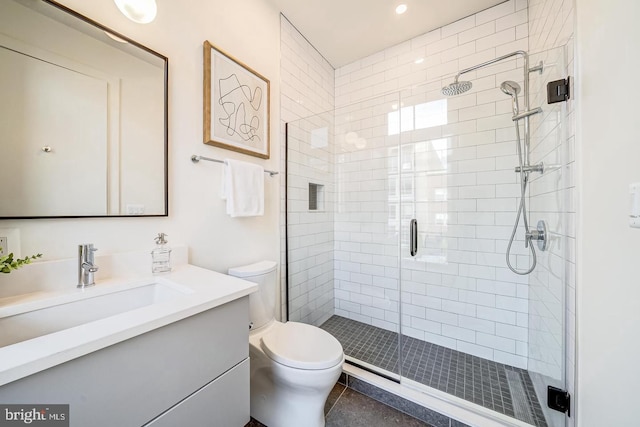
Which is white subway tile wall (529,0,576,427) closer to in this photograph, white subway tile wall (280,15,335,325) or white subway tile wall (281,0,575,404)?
white subway tile wall (281,0,575,404)

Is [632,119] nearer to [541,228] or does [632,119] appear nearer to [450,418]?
[541,228]

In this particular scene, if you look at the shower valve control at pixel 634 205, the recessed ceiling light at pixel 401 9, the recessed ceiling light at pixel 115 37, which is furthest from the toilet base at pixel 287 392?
the recessed ceiling light at pixel 401 9

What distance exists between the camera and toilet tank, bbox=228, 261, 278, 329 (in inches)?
55.5

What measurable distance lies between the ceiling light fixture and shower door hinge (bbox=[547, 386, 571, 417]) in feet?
8.46

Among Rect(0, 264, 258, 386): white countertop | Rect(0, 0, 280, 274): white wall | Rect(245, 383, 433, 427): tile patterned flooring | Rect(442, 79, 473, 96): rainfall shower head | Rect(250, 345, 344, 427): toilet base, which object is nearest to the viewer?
Rect(0, 264, 258, 386): white countertop

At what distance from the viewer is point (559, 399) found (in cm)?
108

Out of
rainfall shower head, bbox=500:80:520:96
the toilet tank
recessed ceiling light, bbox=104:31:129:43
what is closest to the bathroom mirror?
recessed ceiling light, bbox=104:31:129:43

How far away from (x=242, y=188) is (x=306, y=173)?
81 cm

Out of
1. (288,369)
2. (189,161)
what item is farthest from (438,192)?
(189,161)

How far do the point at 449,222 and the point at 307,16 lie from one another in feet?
6.79

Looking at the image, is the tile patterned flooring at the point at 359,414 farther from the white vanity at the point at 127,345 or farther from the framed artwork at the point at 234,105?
the framed artwork at the point at 234,105

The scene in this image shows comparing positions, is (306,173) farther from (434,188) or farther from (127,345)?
(127,345)

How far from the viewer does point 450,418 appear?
4.12ft

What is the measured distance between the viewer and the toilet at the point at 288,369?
1115mm
